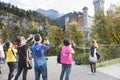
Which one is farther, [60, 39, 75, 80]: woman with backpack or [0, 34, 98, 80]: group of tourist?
[60, 39, 75, 80]: woman with backpack

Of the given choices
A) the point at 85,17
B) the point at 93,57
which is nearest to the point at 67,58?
the point at 93,57

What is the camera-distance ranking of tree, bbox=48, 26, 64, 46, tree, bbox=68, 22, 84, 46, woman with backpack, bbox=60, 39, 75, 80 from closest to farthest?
1. woman with backpack, bbox=60, 39, 75, 80
2. tree, bbox=68, 22, 84, 46
3. tree, bbox=48, 26, 64, 46

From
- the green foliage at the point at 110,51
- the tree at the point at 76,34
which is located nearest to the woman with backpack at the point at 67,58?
the green foliage at the point at 110,51

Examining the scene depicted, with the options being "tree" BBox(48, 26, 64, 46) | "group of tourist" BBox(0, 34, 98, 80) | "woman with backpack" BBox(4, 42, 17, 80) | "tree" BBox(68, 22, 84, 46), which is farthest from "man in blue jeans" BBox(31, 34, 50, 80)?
"tree" BBox(48, 26, 64, 46)

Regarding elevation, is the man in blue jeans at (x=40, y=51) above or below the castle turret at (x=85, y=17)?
below

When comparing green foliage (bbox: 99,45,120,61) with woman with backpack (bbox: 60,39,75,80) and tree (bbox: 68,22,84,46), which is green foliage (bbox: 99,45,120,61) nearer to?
woman with backpack (bbox: 60,39,75,80)

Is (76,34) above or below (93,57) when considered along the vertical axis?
above

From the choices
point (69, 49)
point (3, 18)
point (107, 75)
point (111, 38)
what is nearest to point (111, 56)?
point (107, 75)

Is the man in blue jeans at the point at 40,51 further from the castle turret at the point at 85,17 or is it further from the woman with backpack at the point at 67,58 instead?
the castle turret at the point at 85,17

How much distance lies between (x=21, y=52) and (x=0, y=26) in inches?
2850

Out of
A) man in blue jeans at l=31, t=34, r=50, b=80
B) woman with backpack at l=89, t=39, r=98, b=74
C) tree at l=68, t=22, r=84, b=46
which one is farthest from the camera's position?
tree at l=68, t=22, r=84, b=46

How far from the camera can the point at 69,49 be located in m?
11.5

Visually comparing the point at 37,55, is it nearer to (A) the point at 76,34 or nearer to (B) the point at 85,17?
(A) the point at 76,34

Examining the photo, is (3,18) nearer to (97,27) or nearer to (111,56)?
(97,27)
